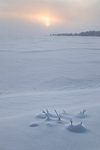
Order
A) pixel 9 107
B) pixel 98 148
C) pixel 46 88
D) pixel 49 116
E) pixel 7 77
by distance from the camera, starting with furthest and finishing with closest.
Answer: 1. pixel 7 77
2. pixel 46 88
3. pixel 9 107
4. pixel 49 116
5. pixel 98 148

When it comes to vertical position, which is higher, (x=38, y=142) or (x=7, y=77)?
(x=38, y=142)

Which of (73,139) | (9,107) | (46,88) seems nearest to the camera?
(73,139)

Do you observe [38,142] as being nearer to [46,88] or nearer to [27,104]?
[27,104]

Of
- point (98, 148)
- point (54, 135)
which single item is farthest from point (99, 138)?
point (54, 135)

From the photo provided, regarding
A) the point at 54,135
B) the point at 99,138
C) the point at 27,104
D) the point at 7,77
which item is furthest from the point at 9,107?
the point at 7,77

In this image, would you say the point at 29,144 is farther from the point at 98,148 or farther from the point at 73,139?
the point at 98,148

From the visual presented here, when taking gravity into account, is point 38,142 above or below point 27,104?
above

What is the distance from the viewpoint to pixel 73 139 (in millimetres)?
1996

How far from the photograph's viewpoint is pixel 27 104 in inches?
Result: 140

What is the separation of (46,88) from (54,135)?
134 inches

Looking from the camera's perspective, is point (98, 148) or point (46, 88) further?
point (46, 88)

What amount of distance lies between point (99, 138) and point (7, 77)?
207 inches

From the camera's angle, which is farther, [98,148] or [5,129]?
[5,129]

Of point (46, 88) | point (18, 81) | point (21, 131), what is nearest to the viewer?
point (21, 131)
